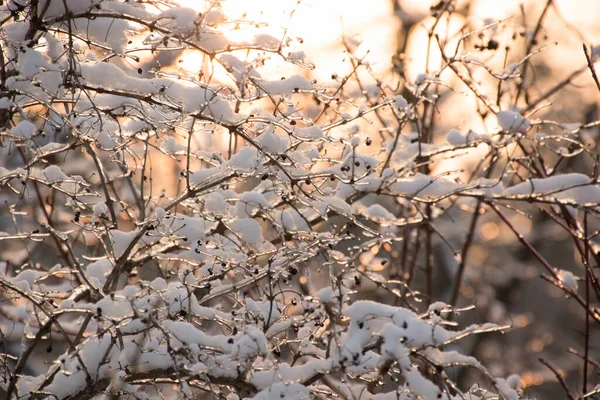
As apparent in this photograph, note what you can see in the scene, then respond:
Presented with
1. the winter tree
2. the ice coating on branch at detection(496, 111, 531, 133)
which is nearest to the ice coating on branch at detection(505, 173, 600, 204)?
the winter tree

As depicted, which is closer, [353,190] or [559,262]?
[353,190]

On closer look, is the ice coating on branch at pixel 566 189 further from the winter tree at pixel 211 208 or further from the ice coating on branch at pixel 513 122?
the ice coating on branch at pixel 513 122

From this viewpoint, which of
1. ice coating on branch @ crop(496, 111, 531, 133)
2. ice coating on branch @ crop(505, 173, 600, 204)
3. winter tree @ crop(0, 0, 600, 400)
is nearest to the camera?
winter tree @ crop(0, 0, 600, 400)

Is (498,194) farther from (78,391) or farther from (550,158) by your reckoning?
(550,158)

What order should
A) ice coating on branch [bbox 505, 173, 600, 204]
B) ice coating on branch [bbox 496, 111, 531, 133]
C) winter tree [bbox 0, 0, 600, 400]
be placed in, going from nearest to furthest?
1. winter tree [bbox 0, 0, 600, 400]
2. ice coating on branch [bbox 505, 173, 600, 204]
3. ice coating on branch [bbox 496, 111, 531, 133]

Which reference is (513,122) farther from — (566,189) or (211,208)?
(211,208)

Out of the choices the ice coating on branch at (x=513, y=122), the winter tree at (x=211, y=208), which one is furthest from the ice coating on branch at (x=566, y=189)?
the ice coating on branch at (x=513, y=122)

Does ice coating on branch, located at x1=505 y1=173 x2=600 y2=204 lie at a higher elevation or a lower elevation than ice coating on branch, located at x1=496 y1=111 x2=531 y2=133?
lower

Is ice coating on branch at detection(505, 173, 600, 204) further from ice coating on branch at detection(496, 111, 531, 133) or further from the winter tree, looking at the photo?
ice coating on branch at detection(496, 111, 531, 133)

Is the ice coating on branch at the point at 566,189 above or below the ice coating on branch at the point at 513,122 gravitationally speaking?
below

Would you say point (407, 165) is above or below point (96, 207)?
above

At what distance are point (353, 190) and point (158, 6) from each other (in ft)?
5.10

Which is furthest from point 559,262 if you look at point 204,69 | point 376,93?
point 204,69

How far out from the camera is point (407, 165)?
423 centimetres
